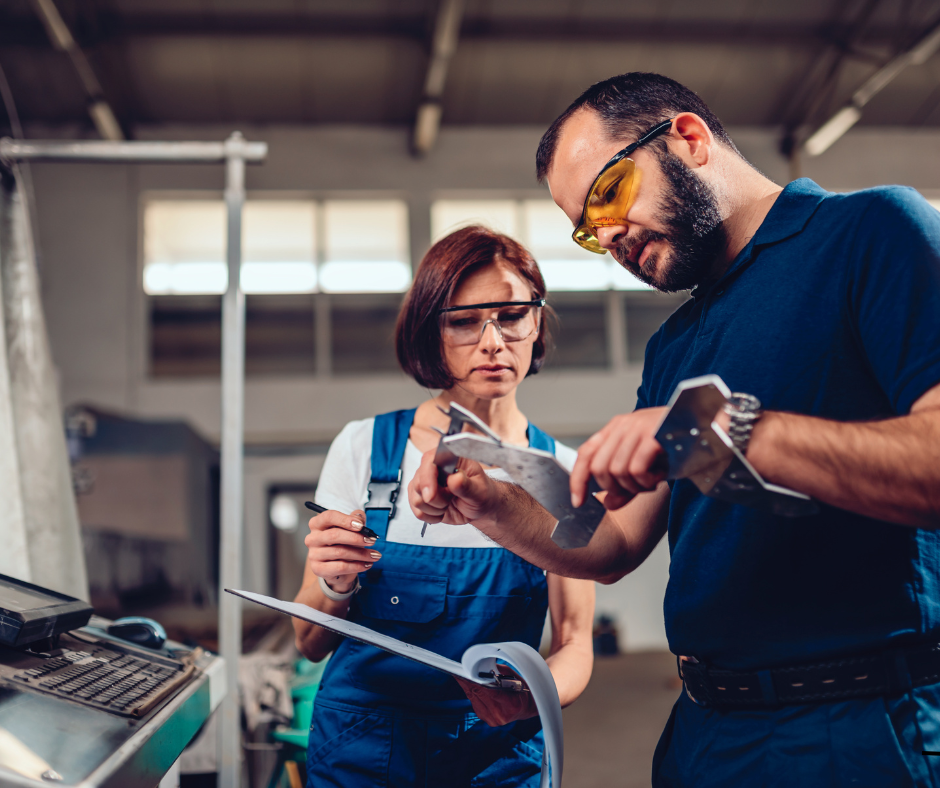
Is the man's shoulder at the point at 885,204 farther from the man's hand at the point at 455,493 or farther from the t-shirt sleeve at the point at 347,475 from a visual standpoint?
the t-shirt sleeve at the point at 347,475

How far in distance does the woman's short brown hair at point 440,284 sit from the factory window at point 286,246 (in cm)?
635

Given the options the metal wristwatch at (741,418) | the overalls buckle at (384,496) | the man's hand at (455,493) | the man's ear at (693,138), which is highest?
the man's ear at (693,138)

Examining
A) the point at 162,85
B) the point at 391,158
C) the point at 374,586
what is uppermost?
the point at 162,85

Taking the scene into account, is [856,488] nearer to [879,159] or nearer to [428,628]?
[428,628]

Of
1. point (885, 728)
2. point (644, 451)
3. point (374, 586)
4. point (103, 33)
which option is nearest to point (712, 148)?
point (644, 451)

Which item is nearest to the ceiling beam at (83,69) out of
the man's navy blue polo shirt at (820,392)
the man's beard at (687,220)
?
the man's beard at (687,220)

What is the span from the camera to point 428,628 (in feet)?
4.18

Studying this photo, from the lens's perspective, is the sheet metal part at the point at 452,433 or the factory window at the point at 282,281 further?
the factory window at the point at 282,281

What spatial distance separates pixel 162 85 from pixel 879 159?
763cm

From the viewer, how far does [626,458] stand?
28.3 inches

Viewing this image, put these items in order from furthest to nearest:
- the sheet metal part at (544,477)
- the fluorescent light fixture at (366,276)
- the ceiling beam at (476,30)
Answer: the fluorescent light fixture at (366,276) < the ceiling beam at (476,30) < the sheet metal part at (544,477)

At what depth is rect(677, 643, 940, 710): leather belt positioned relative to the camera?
0.77m

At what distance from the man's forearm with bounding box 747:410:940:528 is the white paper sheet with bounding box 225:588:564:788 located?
419 millimetres

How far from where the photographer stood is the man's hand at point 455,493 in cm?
96
